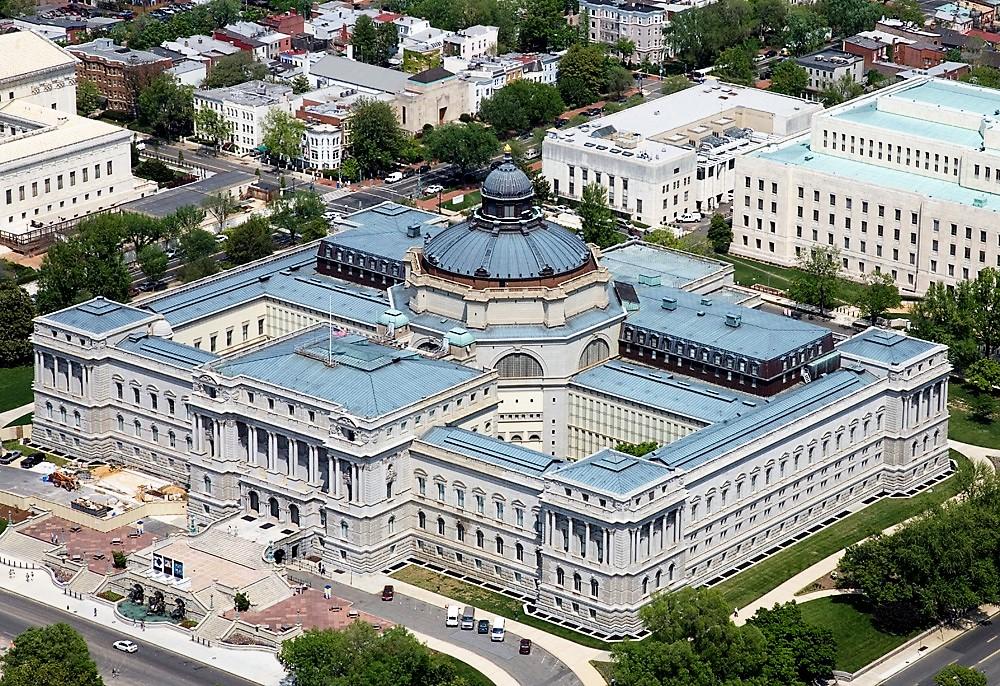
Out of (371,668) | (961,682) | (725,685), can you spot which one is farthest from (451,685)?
(961,682)

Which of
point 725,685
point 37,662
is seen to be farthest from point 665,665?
point 37,662

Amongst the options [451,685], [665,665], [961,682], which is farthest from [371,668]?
[961,682]

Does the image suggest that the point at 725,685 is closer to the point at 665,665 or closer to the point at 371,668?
the point at 665,665

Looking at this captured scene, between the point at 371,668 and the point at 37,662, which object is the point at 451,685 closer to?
the point at 371,668

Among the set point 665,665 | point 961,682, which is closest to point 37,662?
point 665,665

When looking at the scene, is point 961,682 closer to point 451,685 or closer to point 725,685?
point 725,685

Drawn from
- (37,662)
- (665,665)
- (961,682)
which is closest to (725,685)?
(665,665)
